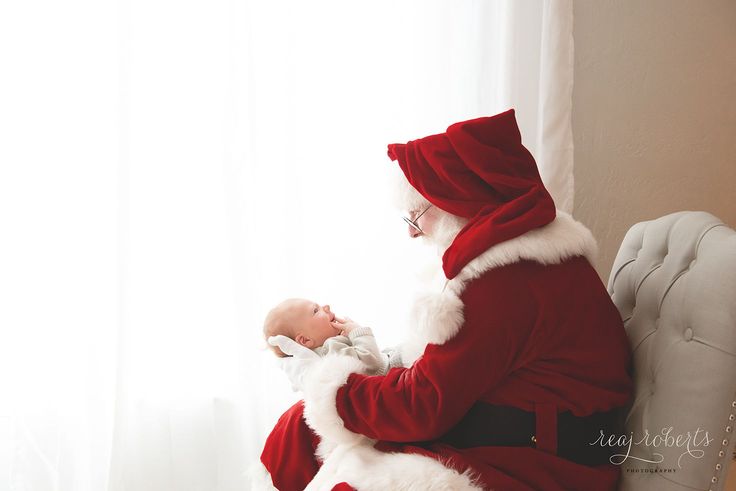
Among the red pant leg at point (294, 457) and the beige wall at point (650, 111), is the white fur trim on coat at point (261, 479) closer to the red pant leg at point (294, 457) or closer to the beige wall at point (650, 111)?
the red pant leg at point (294, 457)

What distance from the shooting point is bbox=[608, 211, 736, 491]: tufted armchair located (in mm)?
1197

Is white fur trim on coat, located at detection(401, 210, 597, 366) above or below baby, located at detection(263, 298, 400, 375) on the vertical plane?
above

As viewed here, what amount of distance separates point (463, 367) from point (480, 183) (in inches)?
15.2

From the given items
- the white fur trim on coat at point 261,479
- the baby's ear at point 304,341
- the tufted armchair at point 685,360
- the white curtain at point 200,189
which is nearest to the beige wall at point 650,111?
the white curtain at point 200,189

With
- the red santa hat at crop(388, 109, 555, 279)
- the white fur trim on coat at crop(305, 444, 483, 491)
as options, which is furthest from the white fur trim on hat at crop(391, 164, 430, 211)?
the white fur trim on coat at crop(305, 444, 483, 491)

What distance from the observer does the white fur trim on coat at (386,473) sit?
123 cm

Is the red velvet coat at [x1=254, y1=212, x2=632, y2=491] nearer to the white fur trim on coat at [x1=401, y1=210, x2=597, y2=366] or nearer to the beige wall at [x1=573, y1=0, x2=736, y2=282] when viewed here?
the white fur trim on coat at [x1=401, y1=210, x2=597, y2=366]

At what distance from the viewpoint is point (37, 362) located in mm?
2072

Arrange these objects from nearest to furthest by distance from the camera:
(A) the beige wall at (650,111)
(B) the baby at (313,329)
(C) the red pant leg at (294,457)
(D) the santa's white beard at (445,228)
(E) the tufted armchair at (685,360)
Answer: (E) the tufted armchair at (685,360) → (D) the santa's white beard at (445,228) → (C) the red pant leg at (294,457) → (B) the baby at (313,329) → (A) the beige wall at (650,111)

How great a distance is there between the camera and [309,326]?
5.62 feet

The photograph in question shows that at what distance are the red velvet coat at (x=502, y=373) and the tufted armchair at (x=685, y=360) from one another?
2.7 inches

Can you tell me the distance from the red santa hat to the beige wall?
1.14 metres

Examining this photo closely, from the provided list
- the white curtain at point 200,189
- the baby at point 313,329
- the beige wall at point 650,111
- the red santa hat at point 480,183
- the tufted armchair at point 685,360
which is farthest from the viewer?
the beige wall at point 650,111

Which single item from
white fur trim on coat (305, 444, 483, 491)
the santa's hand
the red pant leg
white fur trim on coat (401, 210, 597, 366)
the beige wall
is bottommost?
the red pant leg
